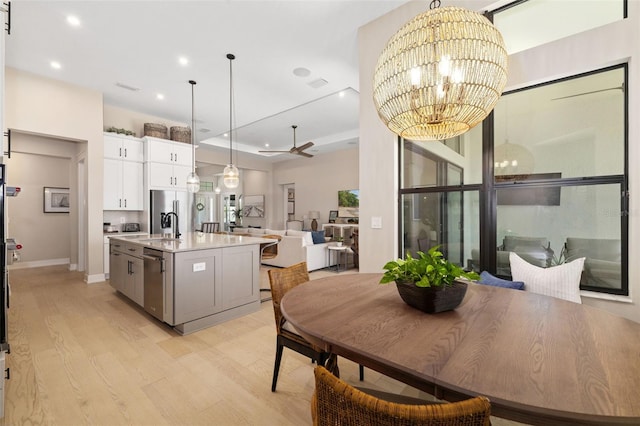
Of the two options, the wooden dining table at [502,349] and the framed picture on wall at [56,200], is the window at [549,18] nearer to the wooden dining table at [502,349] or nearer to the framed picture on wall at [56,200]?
the wooden dining table at [502,349]

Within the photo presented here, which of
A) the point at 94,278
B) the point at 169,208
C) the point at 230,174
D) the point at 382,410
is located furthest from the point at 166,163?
the point at 382,410

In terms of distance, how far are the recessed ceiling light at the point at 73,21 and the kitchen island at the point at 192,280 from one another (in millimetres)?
2610

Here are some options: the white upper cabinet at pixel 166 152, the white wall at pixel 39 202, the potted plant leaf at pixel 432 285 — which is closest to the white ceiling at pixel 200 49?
the white upper cabinet at pixel 166 152

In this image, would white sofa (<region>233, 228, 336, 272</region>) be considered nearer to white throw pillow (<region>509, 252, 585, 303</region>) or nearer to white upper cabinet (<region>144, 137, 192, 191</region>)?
white upper cabinet (<region>144, 137, 192, 191</region>)

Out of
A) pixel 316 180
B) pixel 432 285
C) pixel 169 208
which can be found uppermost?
pixel 316 180

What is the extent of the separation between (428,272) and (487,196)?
1673 mm

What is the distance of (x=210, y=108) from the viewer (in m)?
5.93

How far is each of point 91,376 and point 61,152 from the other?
572 centimetres

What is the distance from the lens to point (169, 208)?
19.2ft

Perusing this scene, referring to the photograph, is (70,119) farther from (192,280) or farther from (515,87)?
(515,87)

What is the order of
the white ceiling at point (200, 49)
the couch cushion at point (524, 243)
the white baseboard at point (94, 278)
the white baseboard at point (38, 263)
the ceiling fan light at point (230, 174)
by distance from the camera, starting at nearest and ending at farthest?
the couch cushion at point (524, 243), the white ceiling at point (200, 49), the ceiling fan light at point (230, 174), the white baseboard at point (94, 278), the white baseboard at point (38, 263)

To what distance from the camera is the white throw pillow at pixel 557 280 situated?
1.93m

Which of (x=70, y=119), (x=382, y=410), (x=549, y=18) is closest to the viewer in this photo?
(x=382, y=410)

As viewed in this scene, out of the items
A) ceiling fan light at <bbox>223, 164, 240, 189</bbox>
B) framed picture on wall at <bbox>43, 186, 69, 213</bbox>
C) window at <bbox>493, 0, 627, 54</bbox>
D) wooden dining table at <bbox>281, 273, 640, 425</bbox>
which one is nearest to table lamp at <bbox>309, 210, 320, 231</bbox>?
ceiling fan light at <bbox>223, 164, 240, 189</bbox>
